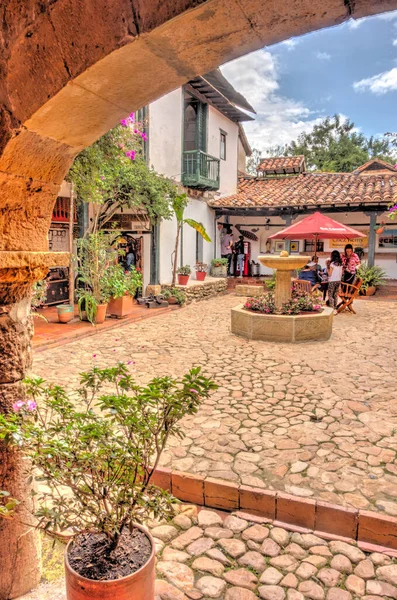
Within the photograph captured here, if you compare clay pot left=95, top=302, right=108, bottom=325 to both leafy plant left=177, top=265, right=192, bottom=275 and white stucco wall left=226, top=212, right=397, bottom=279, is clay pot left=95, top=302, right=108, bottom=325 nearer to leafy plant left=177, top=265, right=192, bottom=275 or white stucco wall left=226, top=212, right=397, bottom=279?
leafy plant left=177, top=265, right=192, bottom=275

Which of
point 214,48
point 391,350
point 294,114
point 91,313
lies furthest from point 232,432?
point 294,114

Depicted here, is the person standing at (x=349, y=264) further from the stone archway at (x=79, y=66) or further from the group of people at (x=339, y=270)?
the stone archway at (x=79, y=66)

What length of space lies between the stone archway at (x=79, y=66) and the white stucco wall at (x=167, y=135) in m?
10.6

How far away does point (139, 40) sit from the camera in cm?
126

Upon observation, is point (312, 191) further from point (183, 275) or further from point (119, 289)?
point (119, 289)

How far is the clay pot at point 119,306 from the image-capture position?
929cm

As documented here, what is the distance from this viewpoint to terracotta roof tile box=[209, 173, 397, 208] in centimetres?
1477

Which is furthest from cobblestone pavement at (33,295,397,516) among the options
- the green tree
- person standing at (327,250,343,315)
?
the green tree

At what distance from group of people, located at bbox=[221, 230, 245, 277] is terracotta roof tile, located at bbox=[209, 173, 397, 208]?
2.04 meters

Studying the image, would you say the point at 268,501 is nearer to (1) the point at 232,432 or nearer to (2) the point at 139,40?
(1) the point at 232,432

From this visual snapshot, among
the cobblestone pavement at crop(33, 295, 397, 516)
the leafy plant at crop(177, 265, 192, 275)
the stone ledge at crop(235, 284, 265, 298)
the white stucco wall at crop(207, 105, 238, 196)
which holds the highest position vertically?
the white stucco wall at crop(207, 105, 238, 196)

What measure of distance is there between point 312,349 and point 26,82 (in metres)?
6.47

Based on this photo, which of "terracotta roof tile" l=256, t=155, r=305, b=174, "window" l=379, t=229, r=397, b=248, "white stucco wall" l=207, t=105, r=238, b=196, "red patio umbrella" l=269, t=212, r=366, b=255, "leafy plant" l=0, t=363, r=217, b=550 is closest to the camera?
"leafy plant" l=0, t=363, r=217, b=550

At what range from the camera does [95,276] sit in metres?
8.70
